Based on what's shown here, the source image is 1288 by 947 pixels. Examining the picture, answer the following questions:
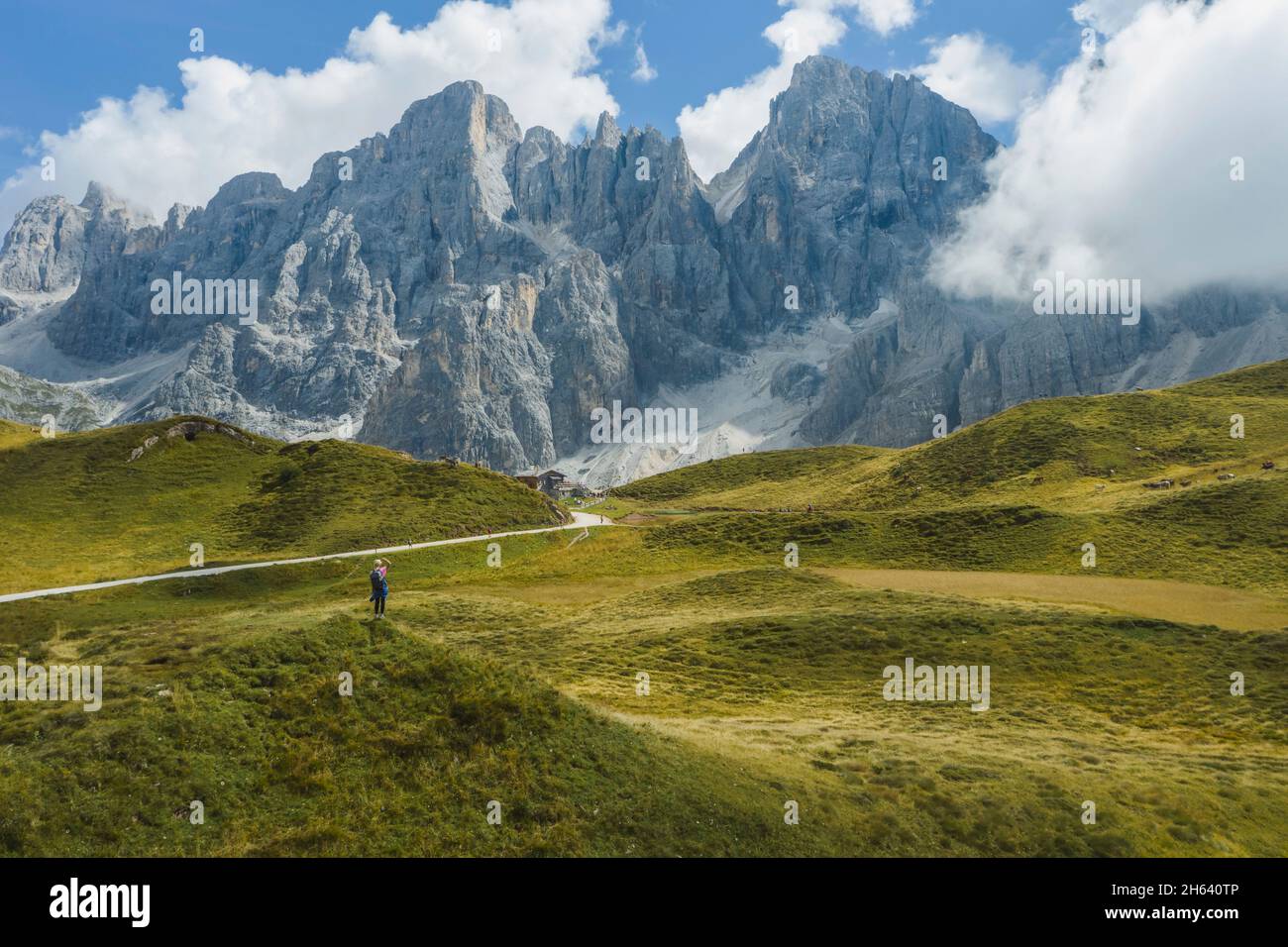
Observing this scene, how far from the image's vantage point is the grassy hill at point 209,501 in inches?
2662

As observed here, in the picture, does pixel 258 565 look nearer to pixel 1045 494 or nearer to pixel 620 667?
pixel 620 667

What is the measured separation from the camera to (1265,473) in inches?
3393

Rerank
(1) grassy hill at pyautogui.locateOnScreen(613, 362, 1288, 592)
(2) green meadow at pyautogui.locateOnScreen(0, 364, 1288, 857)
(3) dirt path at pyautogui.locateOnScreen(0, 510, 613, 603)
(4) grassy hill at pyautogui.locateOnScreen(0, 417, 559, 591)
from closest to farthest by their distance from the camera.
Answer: (2) green meadow at pyautogui.locateOnScreen(0, 364, 1288, 857), (3) dirt path at pyautogui.locateOnScreen(0, 510, 613, 603), (4) grassy hill at pyautogui.locateOnScreen(0, 417, 559, 591), (1) grassy hill at pyautogui.locateOnScreen(613, 362, 1288, 592)

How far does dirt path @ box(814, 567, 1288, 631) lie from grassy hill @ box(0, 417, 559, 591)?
48.5m

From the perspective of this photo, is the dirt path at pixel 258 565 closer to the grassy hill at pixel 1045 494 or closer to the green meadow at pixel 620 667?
the green meadow at pixel 620 667

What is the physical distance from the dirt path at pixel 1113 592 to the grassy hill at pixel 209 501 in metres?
48.5

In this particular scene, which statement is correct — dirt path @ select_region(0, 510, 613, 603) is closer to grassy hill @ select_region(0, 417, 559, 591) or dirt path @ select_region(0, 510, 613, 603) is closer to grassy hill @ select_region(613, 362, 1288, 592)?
grassy hill @ select_region(0, 417, 559, 591)

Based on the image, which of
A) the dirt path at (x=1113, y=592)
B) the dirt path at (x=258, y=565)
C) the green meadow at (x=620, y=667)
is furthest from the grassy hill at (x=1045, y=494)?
the dirt path at (x=258, y=565)

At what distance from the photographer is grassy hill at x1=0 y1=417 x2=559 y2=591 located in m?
67.6

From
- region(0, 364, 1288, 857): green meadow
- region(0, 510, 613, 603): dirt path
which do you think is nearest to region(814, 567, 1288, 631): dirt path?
region(0, 364, 1288, 857): green meadow
